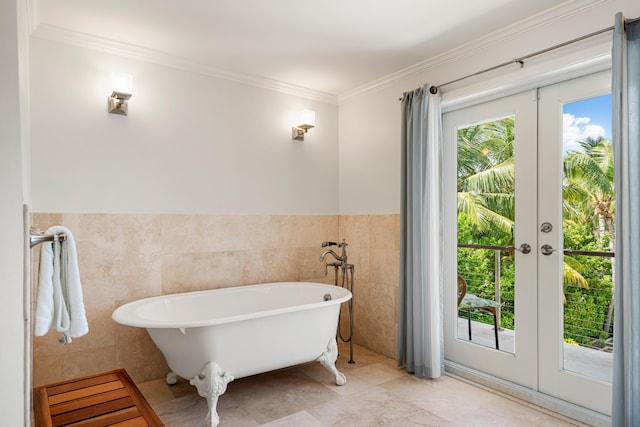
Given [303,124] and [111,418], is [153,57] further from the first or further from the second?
[111,418]

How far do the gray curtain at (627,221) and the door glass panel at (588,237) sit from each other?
0.33 m

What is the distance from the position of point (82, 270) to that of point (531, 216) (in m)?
3.10

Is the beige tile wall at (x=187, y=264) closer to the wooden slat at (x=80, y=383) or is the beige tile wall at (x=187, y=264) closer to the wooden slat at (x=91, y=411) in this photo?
the wooden slat at (x=80, y=383)

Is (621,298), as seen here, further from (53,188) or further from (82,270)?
(53,188)

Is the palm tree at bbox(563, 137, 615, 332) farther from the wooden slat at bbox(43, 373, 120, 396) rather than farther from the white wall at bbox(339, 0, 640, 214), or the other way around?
the wooden slat at bbox(43, 373, 120, 396)

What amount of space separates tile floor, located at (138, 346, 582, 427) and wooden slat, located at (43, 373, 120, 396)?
1.66 feet

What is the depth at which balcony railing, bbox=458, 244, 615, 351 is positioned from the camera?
2.40 m

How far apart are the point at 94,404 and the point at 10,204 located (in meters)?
1.21

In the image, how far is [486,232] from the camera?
119 inches

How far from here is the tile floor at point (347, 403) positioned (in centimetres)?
247

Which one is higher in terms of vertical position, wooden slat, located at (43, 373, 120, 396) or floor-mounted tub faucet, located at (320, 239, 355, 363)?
floor-mounted tub faucet, located at (320, 239, 355, 363)

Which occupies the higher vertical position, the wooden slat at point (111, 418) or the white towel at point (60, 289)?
the white towel at point (60, 289)

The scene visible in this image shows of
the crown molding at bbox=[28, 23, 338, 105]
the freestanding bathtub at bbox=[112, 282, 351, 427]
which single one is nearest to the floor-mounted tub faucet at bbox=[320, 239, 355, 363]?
the freestanding bathtub at bbox=[112, 282, 351, 427]

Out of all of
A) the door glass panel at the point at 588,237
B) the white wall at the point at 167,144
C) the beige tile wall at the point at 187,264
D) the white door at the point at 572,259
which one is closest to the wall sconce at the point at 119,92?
the white wall at the point at 167,144
